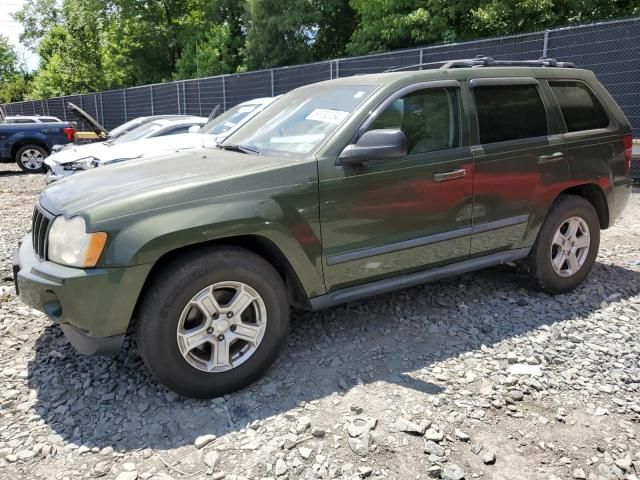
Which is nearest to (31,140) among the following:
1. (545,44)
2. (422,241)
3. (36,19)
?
(545,44)

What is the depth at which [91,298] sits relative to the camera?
108 inches

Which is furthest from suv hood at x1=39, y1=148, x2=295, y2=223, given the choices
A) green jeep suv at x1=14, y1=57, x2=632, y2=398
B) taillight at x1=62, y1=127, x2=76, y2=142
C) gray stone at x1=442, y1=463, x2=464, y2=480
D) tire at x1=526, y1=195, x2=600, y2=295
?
taillight at x1=62, y1=127, x2=76, y2=142

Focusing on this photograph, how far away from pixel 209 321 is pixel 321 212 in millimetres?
901

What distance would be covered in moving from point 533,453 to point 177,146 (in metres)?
6.54

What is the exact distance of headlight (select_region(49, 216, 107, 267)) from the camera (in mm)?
2750

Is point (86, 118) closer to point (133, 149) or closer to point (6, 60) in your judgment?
point (133, 149)

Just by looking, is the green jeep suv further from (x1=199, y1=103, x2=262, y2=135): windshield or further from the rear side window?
(x1=199, y1=103, x2=262, y2=135): windshield

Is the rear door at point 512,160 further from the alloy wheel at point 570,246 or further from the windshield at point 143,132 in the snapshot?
the windshield at point 143,132

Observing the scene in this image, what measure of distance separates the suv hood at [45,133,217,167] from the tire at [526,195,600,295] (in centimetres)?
474

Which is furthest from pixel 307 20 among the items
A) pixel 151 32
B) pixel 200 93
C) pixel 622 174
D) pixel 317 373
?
pixel 317 373

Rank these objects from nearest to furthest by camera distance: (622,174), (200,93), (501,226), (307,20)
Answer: (501,226) → (622,174) → (200,93) → (307,20)

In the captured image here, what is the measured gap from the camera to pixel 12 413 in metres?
2.99

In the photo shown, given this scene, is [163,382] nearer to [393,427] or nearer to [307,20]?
[393,427]

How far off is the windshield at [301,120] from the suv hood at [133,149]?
11.8 ft
